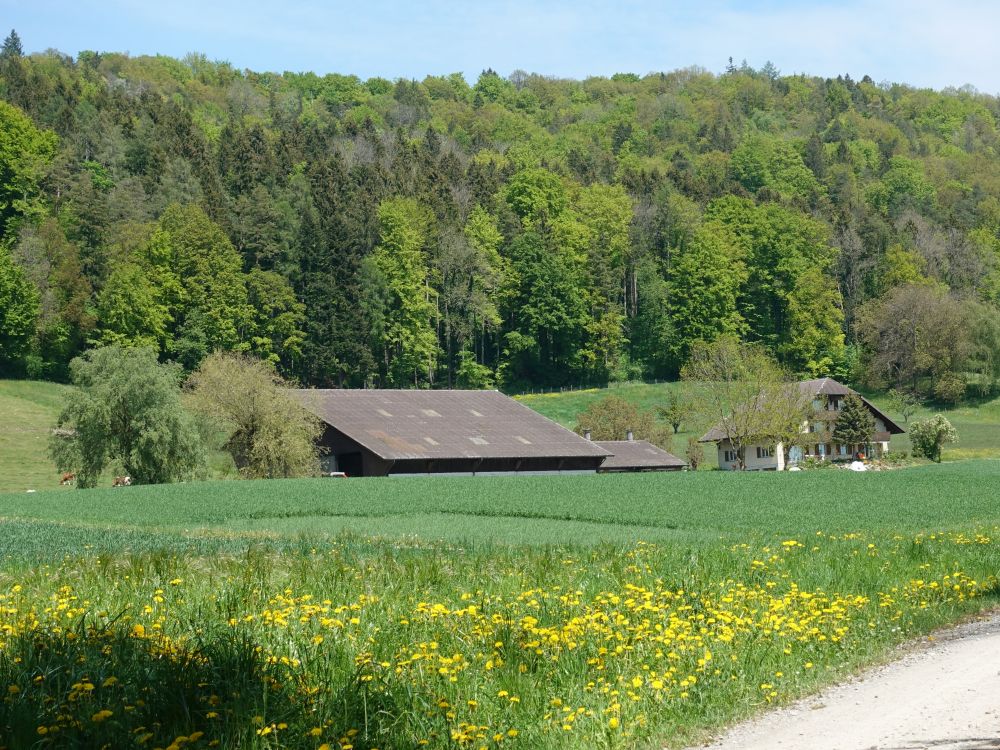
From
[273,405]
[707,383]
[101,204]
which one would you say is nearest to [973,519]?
[273,405]

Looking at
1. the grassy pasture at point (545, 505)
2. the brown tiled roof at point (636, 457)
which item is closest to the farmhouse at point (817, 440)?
the brown tiled roof at point (636, 457)

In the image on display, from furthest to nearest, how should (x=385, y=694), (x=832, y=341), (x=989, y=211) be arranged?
(x=989, y=211) → (x=832, y=341) → (x=385, y=694)

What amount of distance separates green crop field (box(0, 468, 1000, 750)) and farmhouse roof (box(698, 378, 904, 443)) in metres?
67.5

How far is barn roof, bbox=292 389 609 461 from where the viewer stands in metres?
69.8

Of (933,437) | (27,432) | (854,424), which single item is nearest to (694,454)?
(854,424)

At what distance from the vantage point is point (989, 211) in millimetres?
167500

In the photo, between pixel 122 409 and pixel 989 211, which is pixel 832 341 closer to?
pixel 989 211

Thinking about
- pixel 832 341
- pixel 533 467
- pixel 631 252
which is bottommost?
pixel 533 467

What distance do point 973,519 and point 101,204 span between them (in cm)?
9313

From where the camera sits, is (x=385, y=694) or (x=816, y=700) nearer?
(x=385, y=694)

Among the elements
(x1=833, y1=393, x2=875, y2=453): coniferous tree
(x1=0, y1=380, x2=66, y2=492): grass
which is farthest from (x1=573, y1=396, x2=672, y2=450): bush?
(x1=0, y1=380, x2=66, y2=492): grass

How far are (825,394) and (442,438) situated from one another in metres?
41.9

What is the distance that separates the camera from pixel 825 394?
100 metres

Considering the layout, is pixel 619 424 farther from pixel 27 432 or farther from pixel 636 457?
pixel 27 432
